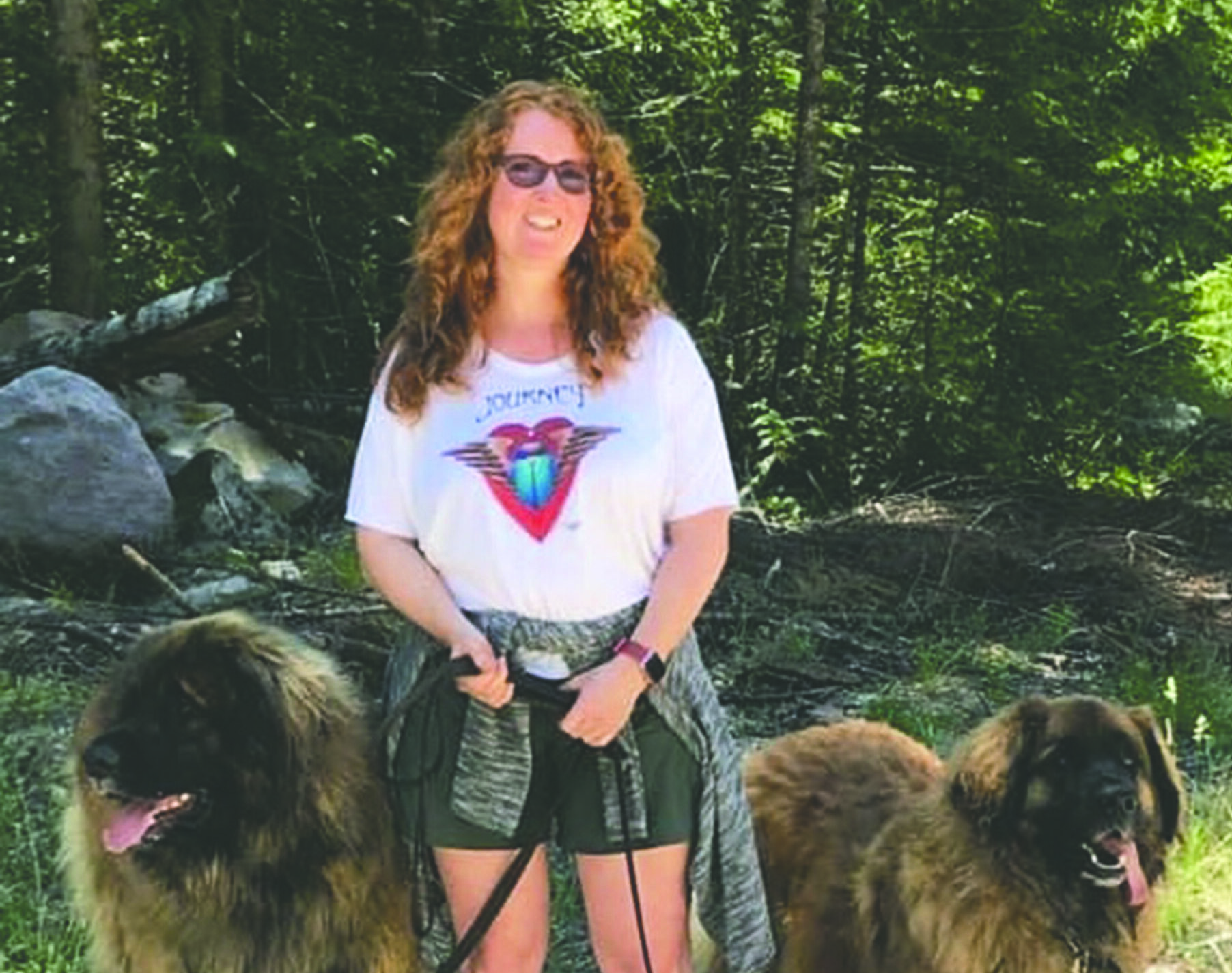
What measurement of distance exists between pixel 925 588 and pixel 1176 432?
18.8 ft

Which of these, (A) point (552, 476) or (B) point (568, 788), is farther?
(B) point (568, 788)

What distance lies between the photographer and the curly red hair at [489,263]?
3205mm

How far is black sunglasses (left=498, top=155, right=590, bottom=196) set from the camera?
316 centimetres

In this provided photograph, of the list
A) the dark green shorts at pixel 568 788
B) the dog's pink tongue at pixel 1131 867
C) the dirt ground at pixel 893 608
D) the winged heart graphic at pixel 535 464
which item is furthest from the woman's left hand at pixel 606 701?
the dirt ground at pixel 893 608

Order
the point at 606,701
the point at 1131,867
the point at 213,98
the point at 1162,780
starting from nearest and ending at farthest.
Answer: the point at 606,701, the point at 1131,867, the point at 1162,780, the point at 213,98

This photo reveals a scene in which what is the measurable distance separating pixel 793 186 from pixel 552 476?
9.72 meters

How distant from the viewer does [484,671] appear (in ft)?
10.2

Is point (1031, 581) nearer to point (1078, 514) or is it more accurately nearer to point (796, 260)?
point (1078, 514)

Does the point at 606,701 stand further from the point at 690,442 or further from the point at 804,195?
the point at 804,195

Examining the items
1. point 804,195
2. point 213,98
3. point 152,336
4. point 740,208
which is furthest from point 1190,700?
point 213,98

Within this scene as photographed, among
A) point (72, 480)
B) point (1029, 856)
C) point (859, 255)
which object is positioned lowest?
point (72, 480)

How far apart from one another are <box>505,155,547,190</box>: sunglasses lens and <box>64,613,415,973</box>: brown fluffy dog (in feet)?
3.73

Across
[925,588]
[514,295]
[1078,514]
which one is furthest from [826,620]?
[514,295]

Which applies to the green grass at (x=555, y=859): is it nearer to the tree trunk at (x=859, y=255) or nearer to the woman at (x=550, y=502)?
the woman at (x=550, y=502)
